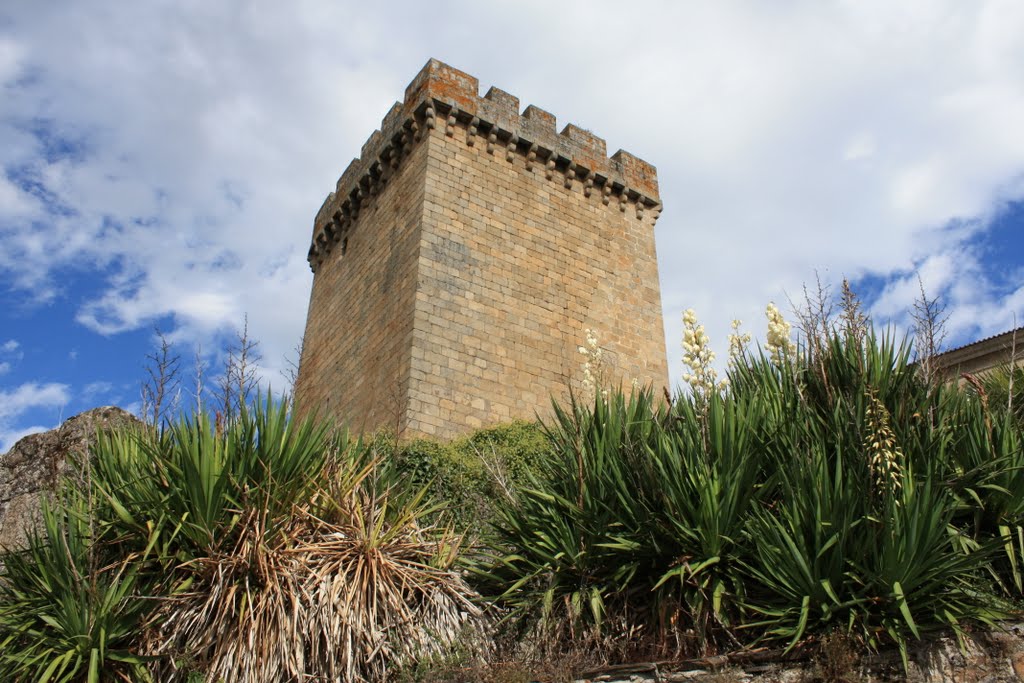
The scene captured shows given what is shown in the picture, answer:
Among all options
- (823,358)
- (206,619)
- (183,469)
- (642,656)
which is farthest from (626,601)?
(183,469)

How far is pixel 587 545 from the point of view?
5.41 m

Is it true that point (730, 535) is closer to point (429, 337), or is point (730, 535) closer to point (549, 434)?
point (549, 434)

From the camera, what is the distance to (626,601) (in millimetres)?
5109

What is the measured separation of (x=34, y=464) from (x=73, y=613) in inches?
157

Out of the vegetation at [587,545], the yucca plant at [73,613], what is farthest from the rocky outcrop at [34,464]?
the yucca plant at [73,613]

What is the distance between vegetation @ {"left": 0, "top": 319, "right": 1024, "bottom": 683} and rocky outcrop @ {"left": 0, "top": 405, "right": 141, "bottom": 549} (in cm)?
203

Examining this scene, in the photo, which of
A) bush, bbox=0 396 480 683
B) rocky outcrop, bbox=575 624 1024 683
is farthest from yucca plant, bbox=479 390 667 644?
rocky outcrop, bbox=575 624 1024 683

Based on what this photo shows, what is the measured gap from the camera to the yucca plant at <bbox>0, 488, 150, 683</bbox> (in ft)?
16.6

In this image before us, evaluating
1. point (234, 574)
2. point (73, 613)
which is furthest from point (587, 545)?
point (73, 613)

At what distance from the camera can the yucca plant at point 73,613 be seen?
5066 millimetres

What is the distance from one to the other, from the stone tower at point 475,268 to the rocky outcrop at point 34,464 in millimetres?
3850

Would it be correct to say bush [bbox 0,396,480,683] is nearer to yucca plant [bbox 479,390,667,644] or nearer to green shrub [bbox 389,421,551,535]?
yucca plant [bbox 479,390,667,644]

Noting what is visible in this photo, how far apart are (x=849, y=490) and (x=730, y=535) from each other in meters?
→ 0.75

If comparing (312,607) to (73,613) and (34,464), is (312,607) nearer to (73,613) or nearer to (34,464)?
(73,613)
